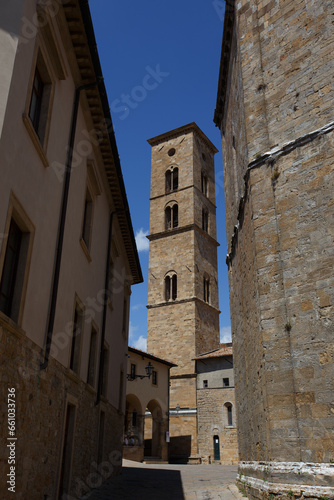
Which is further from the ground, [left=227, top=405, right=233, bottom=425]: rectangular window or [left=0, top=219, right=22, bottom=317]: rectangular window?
[left=0, top=219, right=22, bottom=317]: rectangular window

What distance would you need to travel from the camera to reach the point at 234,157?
1275cm

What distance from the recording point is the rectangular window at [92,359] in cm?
1077

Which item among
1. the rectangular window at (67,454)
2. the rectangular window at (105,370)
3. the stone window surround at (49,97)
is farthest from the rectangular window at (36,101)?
the rectangular window at (105,370)

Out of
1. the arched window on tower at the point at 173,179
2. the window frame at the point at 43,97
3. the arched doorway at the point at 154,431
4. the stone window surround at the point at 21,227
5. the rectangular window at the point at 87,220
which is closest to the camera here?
the stone window surround at the point at 21,227

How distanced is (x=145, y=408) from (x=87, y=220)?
62.8 ft

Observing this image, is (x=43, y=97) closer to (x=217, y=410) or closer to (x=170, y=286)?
(x=217, y=410)

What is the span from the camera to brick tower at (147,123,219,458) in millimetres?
31531

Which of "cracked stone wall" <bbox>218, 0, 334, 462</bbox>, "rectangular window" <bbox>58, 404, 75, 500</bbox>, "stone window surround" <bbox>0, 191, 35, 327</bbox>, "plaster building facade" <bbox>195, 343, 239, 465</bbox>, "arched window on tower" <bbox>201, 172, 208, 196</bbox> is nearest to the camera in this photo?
"stone window surround" <bbox>0, 191, 35, 327</bbox>

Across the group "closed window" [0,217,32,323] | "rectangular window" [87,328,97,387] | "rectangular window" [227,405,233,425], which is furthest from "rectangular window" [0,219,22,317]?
"rectangular window" [227,405,233,425]

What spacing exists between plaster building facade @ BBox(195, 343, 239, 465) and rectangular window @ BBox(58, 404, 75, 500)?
21.5m

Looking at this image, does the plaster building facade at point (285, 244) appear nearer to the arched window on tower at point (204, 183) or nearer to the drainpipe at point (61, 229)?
the drainpipe at point (61, 229)

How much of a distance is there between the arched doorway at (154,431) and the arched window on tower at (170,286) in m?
9.11

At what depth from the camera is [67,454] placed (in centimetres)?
827

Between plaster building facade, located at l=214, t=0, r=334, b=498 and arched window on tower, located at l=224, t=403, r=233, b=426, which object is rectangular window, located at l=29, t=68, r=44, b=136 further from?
arched window on tower, located at l=224, t=403, r=233, b=426
